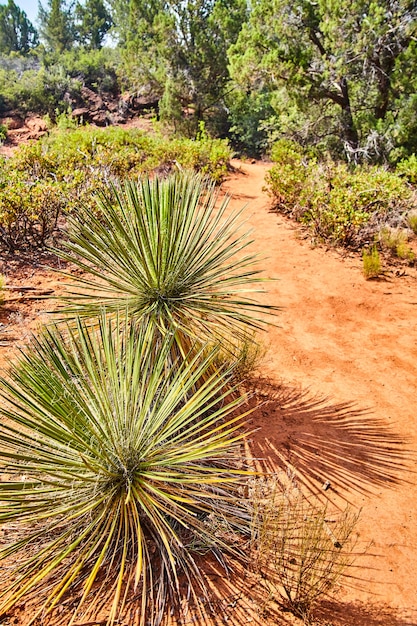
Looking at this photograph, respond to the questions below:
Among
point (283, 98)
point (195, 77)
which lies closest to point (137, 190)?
point (283, 98)

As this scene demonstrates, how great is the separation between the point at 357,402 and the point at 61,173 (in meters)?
5.43

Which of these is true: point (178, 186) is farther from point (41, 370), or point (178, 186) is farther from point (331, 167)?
point (331, 167)

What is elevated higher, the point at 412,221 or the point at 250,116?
the point at 250,116

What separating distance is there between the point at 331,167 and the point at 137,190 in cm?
529

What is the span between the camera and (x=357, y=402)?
10.6 ft

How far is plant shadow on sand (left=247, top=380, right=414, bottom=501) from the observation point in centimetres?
250

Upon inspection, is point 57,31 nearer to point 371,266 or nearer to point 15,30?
point 15,30

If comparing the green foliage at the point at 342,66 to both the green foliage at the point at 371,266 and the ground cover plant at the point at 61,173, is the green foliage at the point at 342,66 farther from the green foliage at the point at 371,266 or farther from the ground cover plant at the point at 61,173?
the green foliage at the point at 371,266

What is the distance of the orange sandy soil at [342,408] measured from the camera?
1.80m

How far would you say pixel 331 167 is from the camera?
23.0 feet

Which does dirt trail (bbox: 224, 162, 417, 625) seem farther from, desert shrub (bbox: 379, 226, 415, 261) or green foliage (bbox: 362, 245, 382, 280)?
desert shrub (bbox: 379, 226, 415, 261)

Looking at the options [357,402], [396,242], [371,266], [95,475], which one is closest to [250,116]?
[396,242]

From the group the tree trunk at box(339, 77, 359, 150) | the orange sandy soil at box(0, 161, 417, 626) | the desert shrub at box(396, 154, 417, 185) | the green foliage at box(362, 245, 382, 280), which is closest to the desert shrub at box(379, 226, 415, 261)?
the orange sandy soil at box(0, 161, 417, 626)

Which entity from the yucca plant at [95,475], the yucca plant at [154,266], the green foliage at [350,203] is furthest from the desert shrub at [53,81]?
the yucca plant at [95,475]
